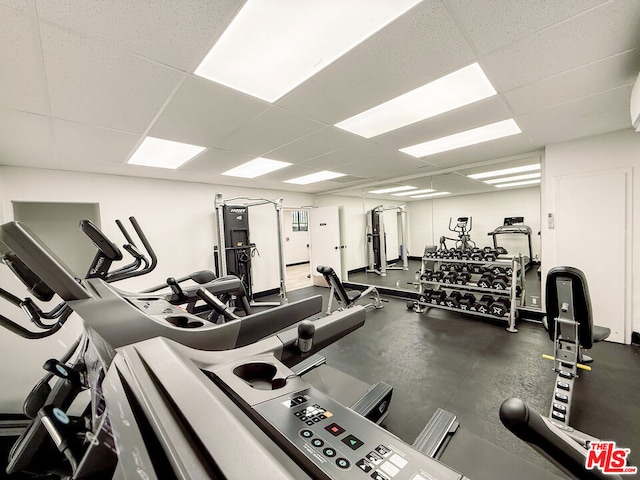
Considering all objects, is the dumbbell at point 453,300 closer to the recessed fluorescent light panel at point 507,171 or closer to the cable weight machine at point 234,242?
the recessed fluorescent light panel at point 507,171

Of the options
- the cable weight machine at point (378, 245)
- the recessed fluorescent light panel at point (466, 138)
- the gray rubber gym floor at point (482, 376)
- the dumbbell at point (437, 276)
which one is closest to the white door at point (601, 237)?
the gray rubber gym floor at point (482, 376)

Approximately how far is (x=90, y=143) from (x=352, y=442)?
333 cm

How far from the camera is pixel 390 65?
1541 millimetres

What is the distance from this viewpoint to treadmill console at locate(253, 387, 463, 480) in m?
0.40

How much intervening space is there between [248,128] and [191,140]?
665 millimetres

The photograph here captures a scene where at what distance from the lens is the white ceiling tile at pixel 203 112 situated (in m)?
1.71

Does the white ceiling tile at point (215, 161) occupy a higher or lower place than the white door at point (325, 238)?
higher

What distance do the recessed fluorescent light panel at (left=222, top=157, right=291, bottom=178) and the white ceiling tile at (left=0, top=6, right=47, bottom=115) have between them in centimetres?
201

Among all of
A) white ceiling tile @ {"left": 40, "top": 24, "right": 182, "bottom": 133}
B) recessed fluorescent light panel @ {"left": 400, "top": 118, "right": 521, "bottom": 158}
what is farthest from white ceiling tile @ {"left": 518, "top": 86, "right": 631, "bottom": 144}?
white ceiling tile @ {"left": 40, "top": 24, "right": 182, "bottom": 133}

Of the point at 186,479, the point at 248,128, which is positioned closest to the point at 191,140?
the point at 248,128

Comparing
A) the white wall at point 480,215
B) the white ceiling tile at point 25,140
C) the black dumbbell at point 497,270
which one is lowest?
the black dumbbell at point 497,270

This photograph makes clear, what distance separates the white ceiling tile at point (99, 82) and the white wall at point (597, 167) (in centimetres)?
422

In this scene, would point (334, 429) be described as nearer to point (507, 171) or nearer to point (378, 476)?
point (378, 476)

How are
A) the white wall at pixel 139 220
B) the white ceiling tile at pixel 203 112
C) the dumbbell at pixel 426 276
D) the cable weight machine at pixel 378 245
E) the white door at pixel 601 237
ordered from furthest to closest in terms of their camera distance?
1. the cable weight machine at pixel 378 245
2. the dumbbell at pixel 426 276
3. the white door at pixel 601 237
4. the white wall at pixel 139 220
5. the white ceiling tile at pixel 203 112
